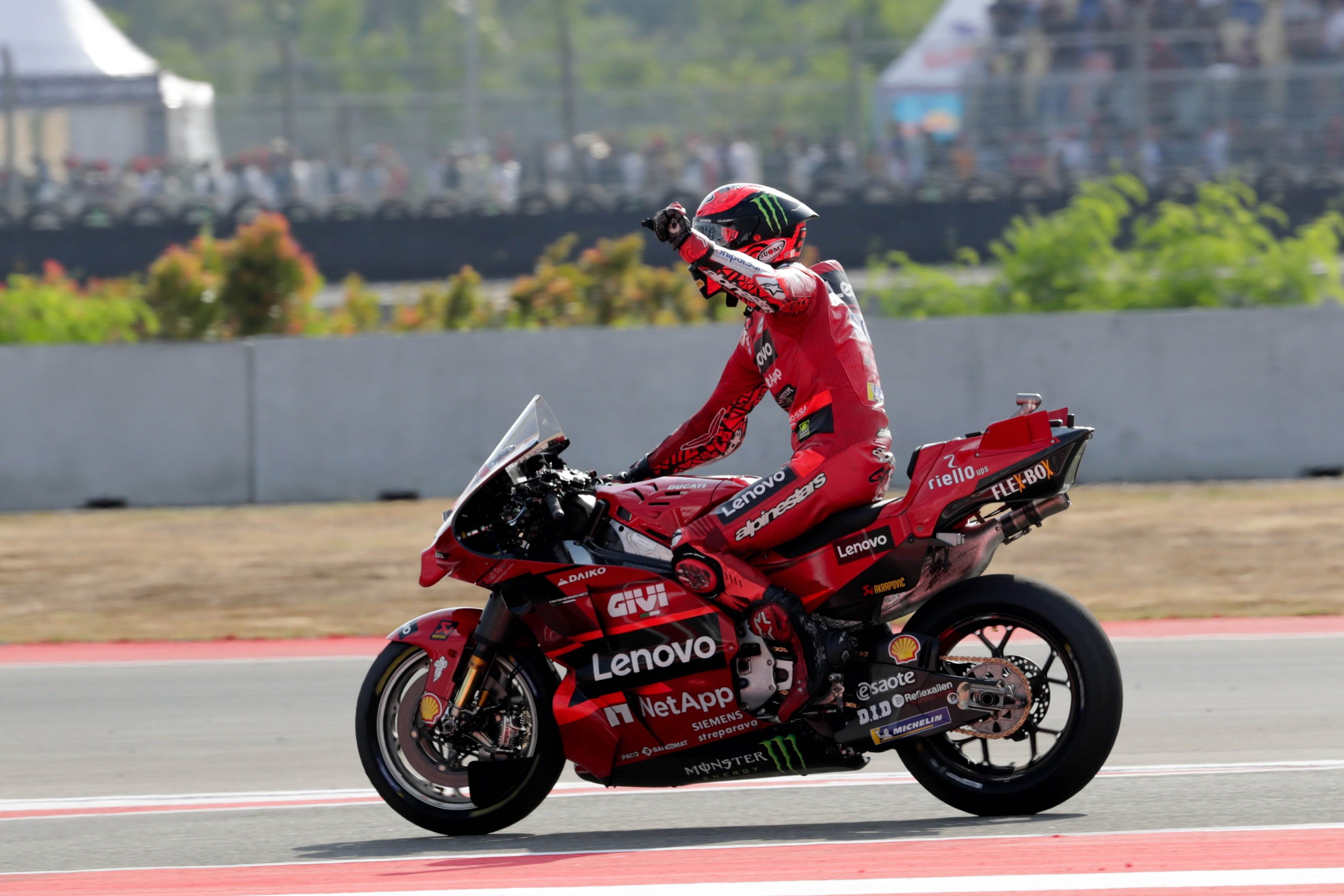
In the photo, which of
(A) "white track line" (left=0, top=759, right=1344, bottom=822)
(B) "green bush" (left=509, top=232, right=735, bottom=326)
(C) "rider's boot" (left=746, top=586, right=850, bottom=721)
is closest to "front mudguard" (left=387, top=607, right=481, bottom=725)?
(A) "white track line" (left=0, top=759, right=1344, bottom=822)

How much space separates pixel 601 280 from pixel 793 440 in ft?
37.1

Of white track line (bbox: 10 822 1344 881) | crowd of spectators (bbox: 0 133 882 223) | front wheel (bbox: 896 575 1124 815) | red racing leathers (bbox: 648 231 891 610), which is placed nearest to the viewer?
white track line (bbox: 10 822 1344 881)

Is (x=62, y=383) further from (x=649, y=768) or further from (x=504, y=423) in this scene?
(x=649, y=768)

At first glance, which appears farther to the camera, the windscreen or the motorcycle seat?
the windscreen

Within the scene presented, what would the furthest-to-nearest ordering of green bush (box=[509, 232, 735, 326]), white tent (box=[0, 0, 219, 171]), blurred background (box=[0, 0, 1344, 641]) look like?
1. white tent (box=[0, 0, 219, 171])
2. green bush (box=[509, 232, 735, 326])
3. blurred background (box=[0, 0, 1344, 641])

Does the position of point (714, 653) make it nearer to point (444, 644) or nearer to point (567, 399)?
point (444, 644)

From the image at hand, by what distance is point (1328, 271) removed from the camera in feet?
52.5

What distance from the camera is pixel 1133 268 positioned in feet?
54.5

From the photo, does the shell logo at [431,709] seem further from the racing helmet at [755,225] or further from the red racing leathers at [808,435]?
the racing helmet at [755,225]

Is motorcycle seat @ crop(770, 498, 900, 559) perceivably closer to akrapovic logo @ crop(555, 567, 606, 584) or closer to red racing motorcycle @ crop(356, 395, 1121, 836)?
red racing motorcycle @ crop(356, 395, 1121, 836)

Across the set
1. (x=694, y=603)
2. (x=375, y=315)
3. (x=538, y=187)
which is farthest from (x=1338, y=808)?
(x=538, y=187)

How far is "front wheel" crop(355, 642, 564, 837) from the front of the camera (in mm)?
5352

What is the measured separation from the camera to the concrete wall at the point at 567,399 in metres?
13.7

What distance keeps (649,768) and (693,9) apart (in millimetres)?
77110
